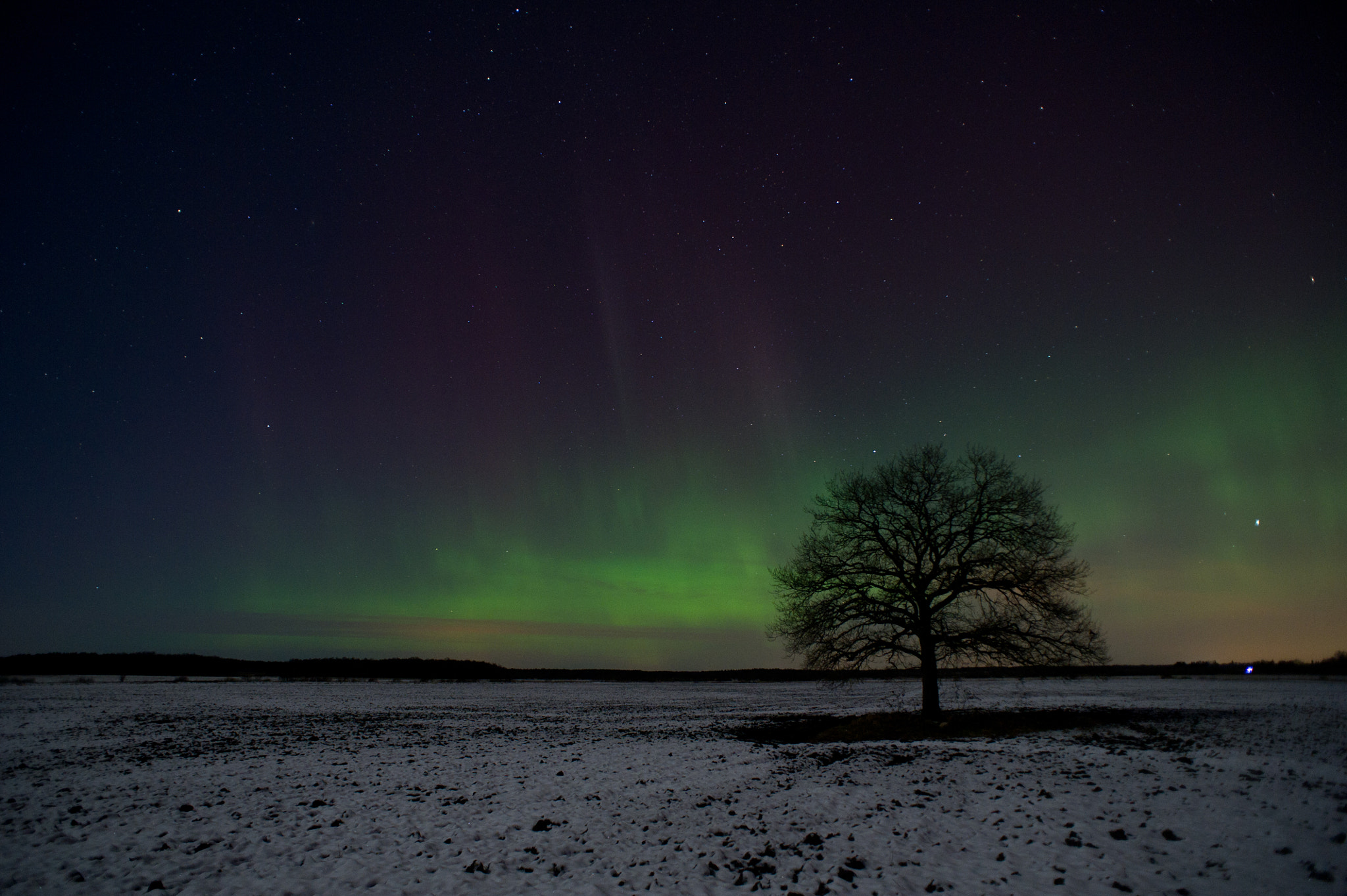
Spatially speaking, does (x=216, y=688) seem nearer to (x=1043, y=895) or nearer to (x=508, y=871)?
(x=508, y=871)

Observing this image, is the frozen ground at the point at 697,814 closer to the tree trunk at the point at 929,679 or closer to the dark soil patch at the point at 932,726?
the dark soil patch at the point at 932,726

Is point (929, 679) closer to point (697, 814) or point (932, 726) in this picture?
point (932, 726)

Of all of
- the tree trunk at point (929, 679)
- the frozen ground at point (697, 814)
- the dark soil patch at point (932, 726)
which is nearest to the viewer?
the frozen ground at point (697, 814)

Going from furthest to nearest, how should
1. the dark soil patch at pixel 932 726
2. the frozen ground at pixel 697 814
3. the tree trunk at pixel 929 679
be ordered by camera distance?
the tree trunk at pixel 929 679 < the dark soil patch at pixel 932 726 < the frozen ground at pixel 697 814

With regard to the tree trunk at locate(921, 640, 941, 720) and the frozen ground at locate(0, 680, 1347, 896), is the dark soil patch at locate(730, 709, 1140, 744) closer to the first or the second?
the tree trunk at locate(921, 640, 941, 720)

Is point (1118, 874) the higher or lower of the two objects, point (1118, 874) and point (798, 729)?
the higher

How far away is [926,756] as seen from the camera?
53.3 feet

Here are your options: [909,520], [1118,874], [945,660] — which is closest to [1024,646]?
[945,660]

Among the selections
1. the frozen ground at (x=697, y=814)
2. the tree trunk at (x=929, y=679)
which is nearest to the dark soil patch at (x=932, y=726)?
the tree trunk at (x=929, y=679)

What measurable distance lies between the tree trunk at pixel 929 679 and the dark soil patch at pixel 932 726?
18.8 inches

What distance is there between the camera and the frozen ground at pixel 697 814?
8.73m

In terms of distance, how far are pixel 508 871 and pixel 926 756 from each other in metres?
11.7

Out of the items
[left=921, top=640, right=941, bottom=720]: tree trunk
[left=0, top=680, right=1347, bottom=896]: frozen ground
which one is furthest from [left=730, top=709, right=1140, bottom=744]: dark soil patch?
[left=0, top=680, right=1347, bottom=896]: frozen ground

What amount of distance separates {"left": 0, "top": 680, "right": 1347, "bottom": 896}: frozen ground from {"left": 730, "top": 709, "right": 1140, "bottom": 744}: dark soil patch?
1.70 metres
